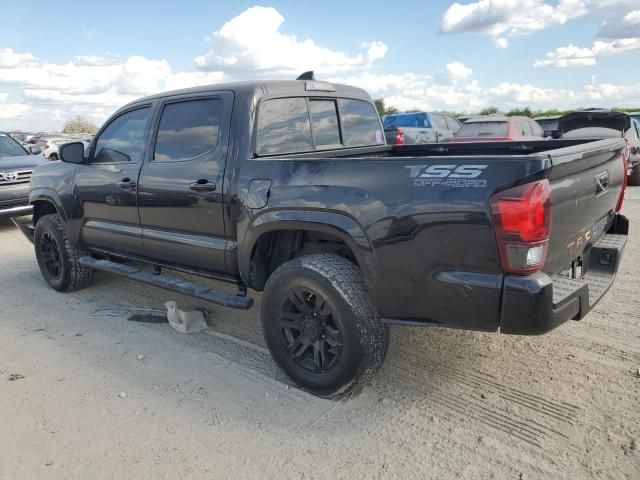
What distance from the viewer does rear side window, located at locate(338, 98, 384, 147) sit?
4.50 m

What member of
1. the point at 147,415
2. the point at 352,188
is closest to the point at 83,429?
the point at 147,415

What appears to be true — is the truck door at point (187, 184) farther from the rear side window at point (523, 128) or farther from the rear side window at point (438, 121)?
the rear side window at point (438, 121)

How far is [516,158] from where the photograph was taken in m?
2.46

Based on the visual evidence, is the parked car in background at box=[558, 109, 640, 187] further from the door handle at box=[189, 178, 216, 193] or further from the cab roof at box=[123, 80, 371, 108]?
the door handle at box=[189, 178, 216, 193]

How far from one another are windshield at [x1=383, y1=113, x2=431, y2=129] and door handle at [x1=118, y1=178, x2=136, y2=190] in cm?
1237

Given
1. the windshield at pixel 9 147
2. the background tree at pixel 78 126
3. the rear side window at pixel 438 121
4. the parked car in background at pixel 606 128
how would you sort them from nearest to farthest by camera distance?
the windshield at pixel 9 147, the parked car in background at pixel 606 128, the rear side window at pixel 438 121, the background tree at pixel 78 126

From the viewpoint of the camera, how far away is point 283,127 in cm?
388

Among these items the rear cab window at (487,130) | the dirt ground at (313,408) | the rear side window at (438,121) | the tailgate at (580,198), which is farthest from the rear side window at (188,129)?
the rear side window at (438,121)

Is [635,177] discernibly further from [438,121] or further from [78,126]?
[78,126]

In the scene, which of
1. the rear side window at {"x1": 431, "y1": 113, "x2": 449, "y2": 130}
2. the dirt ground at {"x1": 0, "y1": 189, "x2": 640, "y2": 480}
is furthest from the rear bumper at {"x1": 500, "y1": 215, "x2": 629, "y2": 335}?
the rear side window at {"x1": 431, "y1": 113, "x2": 449, "y2": 130}

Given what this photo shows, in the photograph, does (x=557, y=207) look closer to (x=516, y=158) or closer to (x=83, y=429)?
(x=516, y=158)

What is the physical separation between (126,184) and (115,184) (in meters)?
0.19

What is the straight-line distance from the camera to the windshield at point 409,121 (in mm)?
16094

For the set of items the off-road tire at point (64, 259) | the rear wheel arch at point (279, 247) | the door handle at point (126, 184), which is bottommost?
the off-road tire at point (64, 259)
